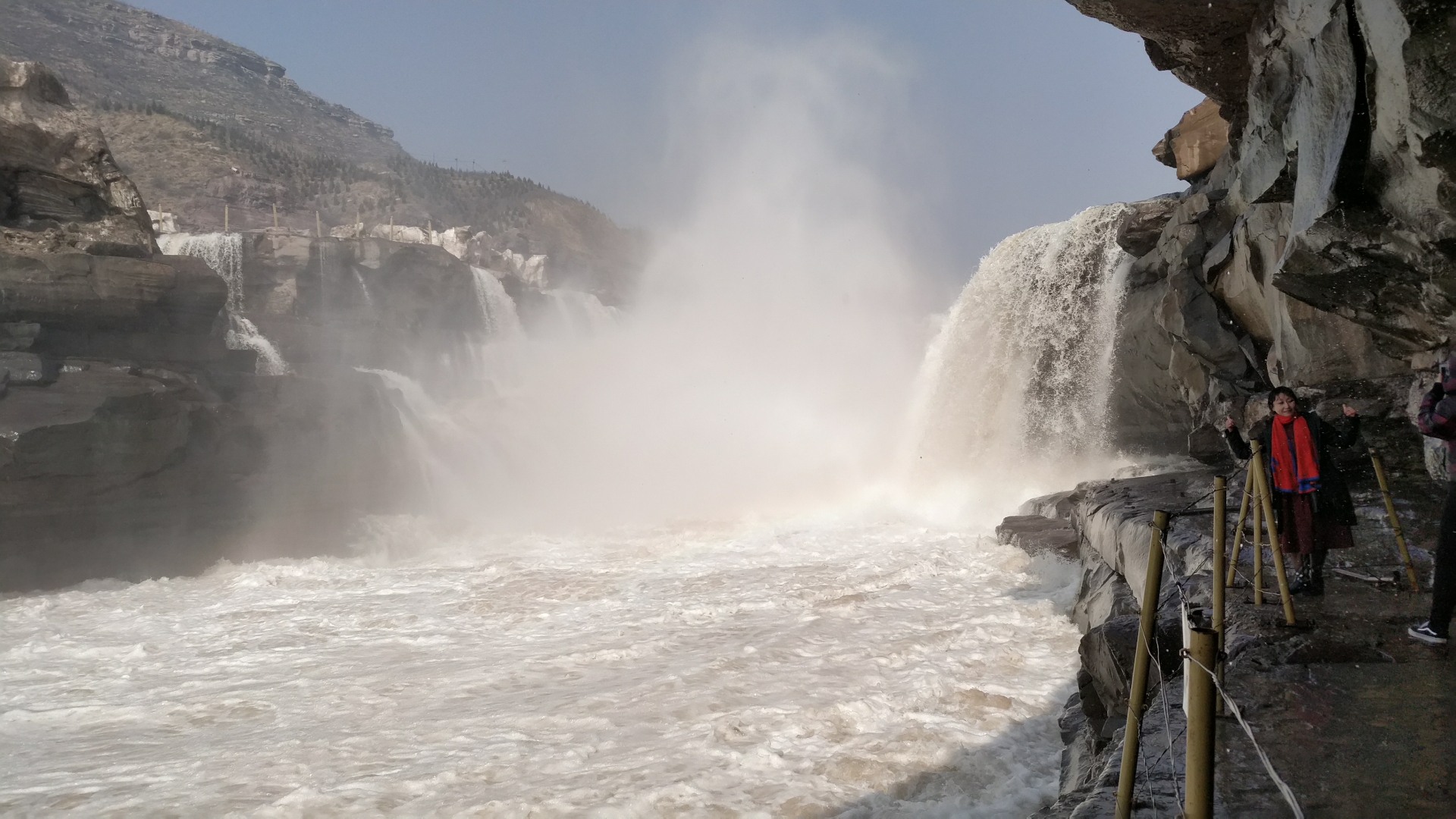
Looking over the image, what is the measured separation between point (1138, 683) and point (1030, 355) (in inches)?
544

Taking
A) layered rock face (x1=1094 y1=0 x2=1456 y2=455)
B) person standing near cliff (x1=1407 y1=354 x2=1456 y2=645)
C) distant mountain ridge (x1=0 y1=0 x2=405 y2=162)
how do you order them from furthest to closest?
distant mountain ridge (x1=0 y1=0 x2=405 y2=162) → layered rock face (x1=1094 y1=0 x2=1456 y2=455) → person standing near cliff (x1=1407 y1=354 x2=1456 y2=645)

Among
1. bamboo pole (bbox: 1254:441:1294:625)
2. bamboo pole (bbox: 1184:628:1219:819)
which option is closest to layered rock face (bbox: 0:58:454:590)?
bamboo pole (bbox: 1254:441:1294:625)

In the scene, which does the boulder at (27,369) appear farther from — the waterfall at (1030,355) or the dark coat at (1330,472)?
the dark coat at (1330,472)

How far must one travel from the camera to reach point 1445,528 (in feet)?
11.6

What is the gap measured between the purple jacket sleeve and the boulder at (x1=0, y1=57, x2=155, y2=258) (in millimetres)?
17837

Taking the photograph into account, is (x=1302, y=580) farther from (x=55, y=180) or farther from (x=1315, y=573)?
(x=55, y=180)

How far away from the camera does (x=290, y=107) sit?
103250mm

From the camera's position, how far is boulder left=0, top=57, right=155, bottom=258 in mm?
14156

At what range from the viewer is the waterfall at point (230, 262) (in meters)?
20.5

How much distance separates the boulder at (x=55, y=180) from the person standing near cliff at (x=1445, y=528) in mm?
17866

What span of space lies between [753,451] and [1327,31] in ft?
68.2

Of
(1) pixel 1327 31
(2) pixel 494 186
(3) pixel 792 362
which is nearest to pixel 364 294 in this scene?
(3) pixel 792 362

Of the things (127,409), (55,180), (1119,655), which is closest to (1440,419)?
(1119,655)

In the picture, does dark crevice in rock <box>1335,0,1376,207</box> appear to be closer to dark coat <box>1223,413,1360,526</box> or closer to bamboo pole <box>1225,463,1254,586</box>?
dark coat <box>1223,413,1360,526</box>
